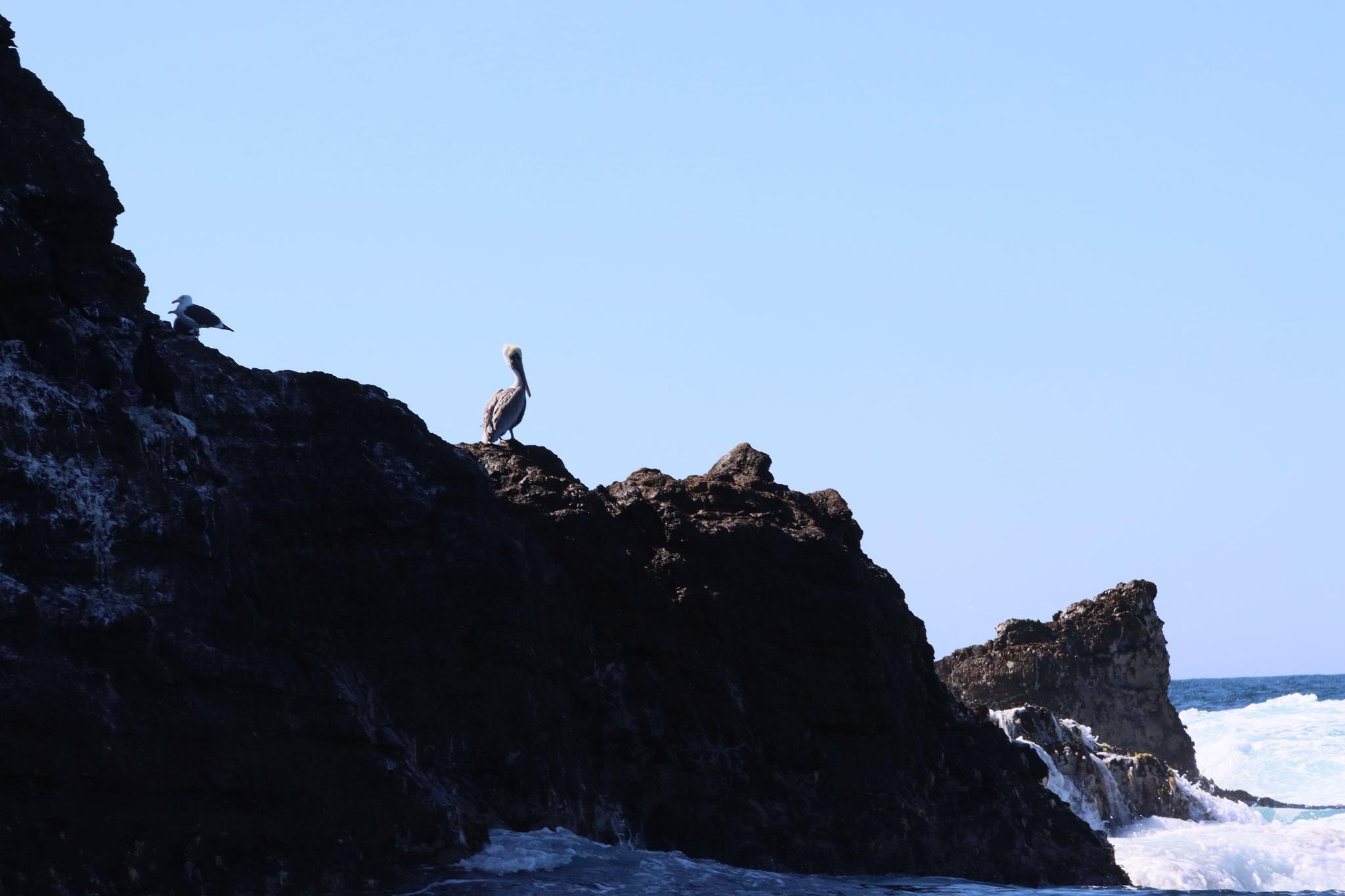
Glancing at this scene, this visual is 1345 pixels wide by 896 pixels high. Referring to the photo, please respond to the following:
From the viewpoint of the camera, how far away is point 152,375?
35.0 feet

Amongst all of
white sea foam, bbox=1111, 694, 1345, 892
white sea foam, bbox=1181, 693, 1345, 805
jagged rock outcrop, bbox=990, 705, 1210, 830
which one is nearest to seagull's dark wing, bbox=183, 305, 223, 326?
white sea foam, bbox=1111, 694, 1345, 892

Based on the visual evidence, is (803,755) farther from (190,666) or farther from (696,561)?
(190,666)

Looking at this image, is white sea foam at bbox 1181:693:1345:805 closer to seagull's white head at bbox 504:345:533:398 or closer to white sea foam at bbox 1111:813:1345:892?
white sea foam at bbox 1111:813:1345:892

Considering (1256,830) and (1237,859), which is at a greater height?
(1256,830)

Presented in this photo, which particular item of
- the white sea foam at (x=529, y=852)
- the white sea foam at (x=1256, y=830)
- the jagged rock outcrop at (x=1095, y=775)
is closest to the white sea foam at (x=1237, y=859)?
the white sea foam at (x=1256, y=830)

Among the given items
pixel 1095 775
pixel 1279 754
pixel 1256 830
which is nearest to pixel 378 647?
pixel 1095 775

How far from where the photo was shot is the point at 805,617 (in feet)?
46.5

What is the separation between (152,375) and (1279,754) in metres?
34.5

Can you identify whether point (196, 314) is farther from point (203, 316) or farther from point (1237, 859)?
point (1237, 859)

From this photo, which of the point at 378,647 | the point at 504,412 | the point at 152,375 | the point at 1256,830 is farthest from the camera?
the point at 1256,830

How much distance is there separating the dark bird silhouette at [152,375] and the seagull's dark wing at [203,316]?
175 centimetres

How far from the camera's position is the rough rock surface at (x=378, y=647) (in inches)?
364

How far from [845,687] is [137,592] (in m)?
6.67

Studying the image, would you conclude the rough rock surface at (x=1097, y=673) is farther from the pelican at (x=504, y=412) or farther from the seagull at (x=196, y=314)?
the seagull at (x=196, y=314)
